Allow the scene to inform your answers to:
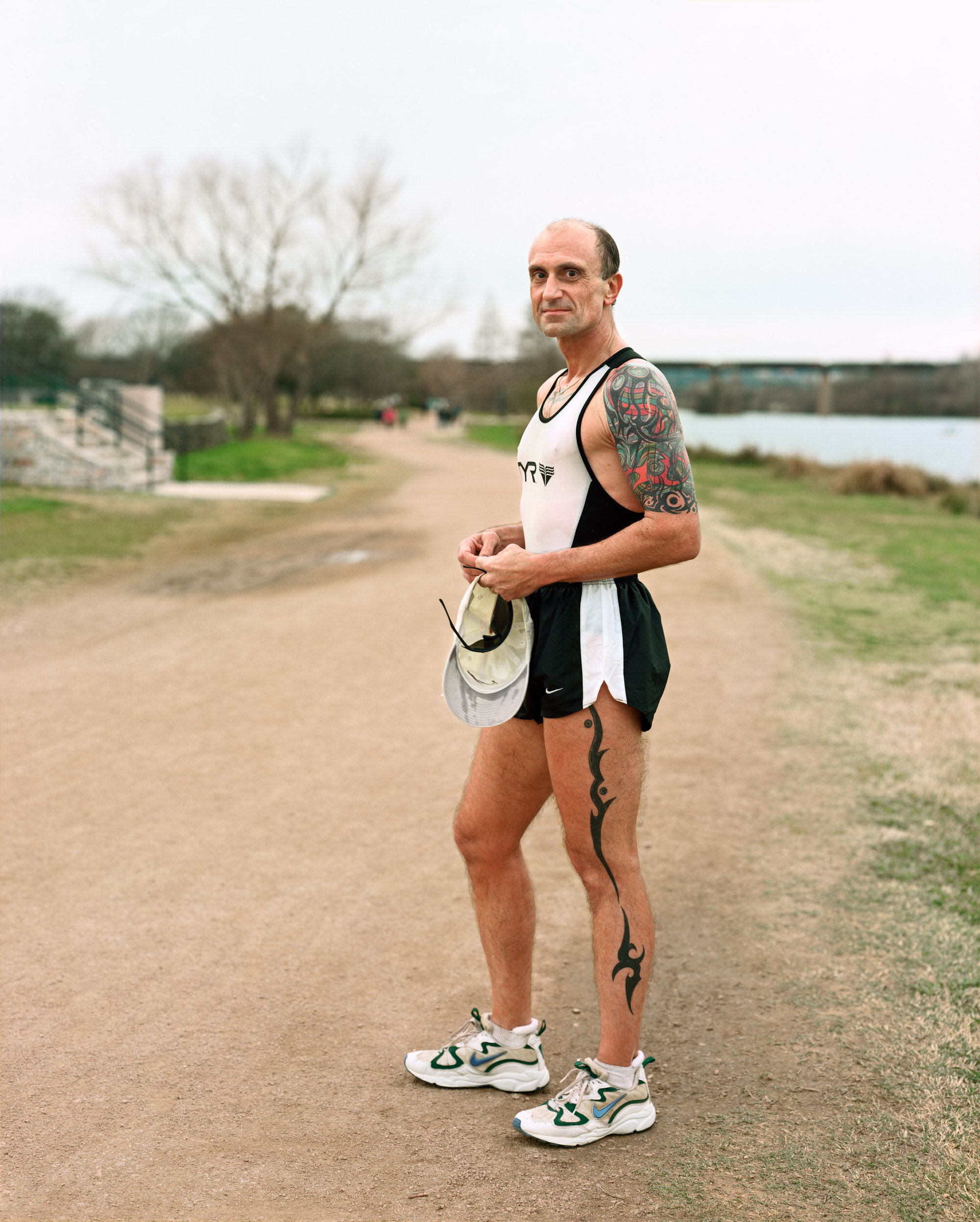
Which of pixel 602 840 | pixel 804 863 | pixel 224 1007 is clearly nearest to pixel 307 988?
pixel 224 1007

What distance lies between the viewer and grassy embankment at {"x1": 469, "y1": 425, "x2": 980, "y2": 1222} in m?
2.62

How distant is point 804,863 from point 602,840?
7.50 ft

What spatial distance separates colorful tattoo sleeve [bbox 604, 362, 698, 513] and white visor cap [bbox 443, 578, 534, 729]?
18.9 inches

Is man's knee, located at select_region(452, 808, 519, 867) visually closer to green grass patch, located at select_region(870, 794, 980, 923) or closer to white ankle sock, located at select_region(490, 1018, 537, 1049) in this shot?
white ankle sock, located at select_region(490, 1018, 537, 1049)

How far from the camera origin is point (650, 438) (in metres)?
2.54

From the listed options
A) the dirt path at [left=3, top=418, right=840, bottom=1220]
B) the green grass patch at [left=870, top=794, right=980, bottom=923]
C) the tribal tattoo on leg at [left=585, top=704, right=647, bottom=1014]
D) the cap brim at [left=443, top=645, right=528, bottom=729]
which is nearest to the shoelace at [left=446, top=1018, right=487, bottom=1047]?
the dirt path at [left=3, top=418, right=840, bottom=1220]

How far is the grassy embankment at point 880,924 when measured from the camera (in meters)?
2.62

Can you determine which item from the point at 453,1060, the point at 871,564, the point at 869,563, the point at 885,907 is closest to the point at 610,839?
the point at 453,1060

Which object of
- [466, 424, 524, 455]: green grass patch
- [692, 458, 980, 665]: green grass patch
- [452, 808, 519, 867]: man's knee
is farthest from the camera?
[466, 424, 524, 455]: green grass patch

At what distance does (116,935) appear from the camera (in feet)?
12.8

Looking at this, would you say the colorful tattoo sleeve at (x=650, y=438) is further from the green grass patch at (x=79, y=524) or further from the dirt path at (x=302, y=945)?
the green grass patch at (x=79, y=524)

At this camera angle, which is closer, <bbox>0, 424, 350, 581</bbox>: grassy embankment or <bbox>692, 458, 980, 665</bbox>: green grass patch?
<bbox>692, 458, 980, 665</bbox>: green grass patch

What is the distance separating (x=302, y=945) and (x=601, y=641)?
183cm

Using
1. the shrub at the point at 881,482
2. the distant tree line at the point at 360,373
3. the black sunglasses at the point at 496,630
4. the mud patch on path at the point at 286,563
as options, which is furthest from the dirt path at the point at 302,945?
the shrub at the point at 881,482
